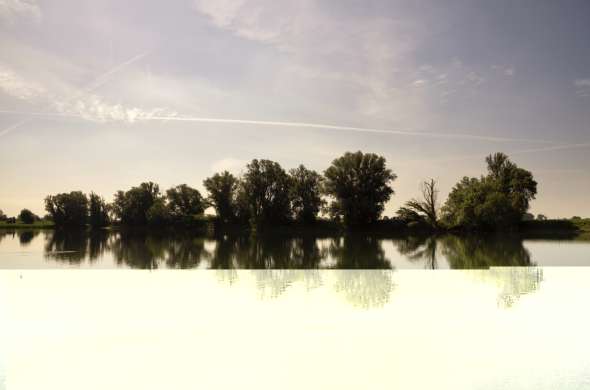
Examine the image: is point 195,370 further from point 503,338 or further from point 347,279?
point 347,279

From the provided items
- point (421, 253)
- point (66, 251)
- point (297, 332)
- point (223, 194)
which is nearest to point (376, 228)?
point (223, 194)

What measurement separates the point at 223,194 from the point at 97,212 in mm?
20198

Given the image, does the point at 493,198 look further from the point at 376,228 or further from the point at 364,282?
the point at 364,282

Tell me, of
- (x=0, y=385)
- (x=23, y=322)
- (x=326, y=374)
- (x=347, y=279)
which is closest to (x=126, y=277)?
(x=23, y=322)

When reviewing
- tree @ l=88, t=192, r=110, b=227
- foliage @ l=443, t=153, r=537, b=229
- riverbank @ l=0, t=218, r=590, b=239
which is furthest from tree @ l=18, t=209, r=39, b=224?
foliage @ l=443, t=153, r=537, b=229

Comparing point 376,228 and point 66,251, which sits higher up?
point 376,228

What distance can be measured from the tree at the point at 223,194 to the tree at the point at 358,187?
1177 centimetres

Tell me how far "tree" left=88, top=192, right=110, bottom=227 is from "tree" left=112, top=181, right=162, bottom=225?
218 cm

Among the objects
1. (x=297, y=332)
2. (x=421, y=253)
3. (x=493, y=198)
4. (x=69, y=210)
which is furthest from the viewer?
(x=69, y=210)

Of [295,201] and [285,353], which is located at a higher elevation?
[295,201]

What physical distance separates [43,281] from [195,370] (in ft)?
28.3

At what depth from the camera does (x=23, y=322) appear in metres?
6.68

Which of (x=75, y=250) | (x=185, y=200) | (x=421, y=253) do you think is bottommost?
(x=421, y=253)

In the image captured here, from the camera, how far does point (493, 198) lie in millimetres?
38781
